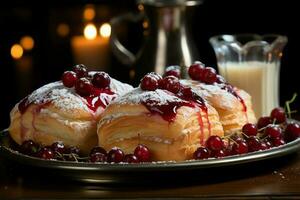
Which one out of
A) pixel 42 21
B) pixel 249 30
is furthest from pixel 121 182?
pixel 42 21

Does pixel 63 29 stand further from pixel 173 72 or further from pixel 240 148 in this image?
pixel 240 148

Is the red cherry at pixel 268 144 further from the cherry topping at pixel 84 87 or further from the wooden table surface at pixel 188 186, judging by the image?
the cherry topping at pixel 84 87

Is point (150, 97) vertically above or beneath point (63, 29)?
above

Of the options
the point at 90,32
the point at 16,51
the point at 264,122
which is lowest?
the point at 16,51

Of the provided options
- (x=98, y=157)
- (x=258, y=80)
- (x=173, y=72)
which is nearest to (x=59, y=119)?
(x=98, y=157)

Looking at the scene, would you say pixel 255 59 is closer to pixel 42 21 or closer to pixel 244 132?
pixel 244 132

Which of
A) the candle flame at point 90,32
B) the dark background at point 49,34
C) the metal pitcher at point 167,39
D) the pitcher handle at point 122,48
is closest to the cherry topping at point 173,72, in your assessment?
the metal pitcher at point 167,39
